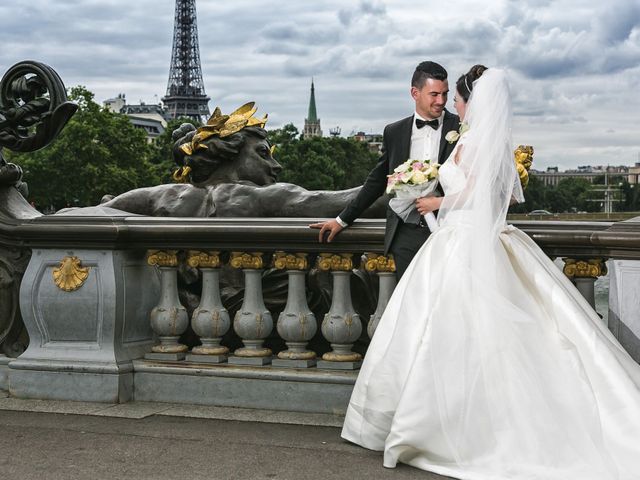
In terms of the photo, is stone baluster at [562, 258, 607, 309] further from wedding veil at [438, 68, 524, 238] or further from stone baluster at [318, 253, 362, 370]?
stone baluster at [318, 253, 362, 370]

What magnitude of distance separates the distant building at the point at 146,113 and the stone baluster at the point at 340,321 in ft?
486

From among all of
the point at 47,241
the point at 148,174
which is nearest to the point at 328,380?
the point at 47,241

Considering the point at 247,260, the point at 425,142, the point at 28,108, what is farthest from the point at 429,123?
the point at 28,108

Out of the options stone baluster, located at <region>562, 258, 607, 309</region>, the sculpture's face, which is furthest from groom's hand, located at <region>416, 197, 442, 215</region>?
the sculpture's face

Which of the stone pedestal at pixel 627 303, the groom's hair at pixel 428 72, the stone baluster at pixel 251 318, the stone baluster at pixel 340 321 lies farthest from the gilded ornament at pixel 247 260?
the stone pedestal at pixel 627 303

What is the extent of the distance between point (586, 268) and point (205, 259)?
2.32 m

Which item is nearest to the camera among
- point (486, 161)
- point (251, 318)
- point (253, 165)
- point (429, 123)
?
point (486, 161)

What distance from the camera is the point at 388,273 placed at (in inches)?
241

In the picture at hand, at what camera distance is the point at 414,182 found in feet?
18.1

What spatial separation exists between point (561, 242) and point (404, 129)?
Answer: 1.07 meters

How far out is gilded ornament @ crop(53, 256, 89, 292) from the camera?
6.63m

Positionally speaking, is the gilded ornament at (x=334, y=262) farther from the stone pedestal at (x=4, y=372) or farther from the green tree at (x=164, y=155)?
the green tree at (x=164, y=155)

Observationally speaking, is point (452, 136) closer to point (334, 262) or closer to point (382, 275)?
point (382, 275)

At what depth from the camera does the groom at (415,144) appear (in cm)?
578
